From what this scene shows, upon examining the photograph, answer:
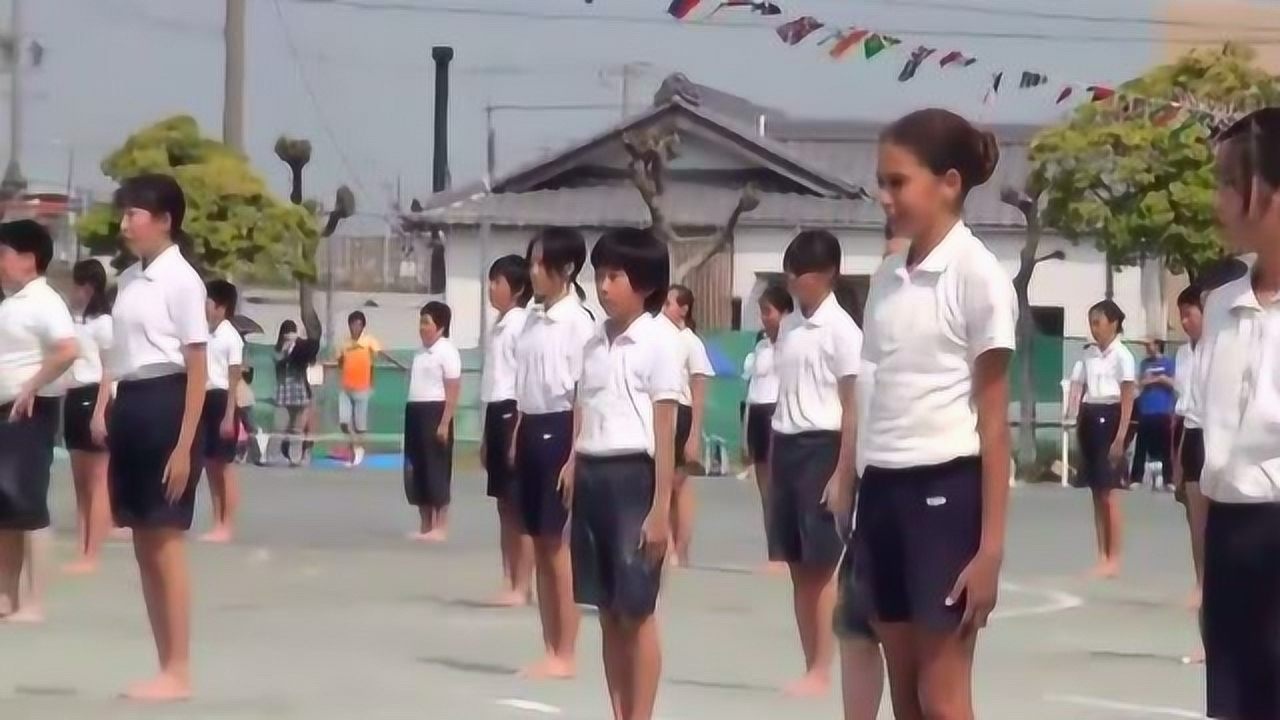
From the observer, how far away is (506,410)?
12148mm

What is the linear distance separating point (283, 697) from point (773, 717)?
1.82 meters

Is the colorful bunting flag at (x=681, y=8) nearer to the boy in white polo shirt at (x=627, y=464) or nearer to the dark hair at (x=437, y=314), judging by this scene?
the dark hair at (x=437, y=314)

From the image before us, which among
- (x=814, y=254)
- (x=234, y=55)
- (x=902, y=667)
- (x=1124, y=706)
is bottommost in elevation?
(x=1124, y=706)

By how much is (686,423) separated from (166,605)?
5376 millimetres

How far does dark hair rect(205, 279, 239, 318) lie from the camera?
14868mm

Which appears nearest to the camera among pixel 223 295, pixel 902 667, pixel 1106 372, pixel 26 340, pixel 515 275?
pixel 902 667

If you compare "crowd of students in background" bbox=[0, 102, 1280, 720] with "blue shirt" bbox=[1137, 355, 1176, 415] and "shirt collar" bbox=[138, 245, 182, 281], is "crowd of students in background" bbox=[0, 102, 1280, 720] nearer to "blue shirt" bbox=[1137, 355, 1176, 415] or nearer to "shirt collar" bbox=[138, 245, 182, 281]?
"shirt collar" bbox=[138, 245, 182, 281]

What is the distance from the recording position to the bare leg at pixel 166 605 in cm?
813

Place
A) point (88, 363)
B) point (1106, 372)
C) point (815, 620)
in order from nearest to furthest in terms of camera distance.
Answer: point (815, 620)
point (88, 363)
point (1106, 372)

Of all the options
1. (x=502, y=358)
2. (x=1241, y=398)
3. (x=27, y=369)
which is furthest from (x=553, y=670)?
(x=1241, y=398)

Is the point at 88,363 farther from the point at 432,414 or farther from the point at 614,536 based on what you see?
the point at 614,536

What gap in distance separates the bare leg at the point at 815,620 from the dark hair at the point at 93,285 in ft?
19.2

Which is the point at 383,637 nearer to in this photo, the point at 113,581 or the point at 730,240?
the point at 113,581

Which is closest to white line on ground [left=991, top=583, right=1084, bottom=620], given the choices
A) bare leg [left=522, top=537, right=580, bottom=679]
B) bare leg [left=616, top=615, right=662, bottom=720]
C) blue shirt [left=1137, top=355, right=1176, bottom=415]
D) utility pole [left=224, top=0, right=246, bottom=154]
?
bare leg [left=522, top=537, right=580, bottom=679]
